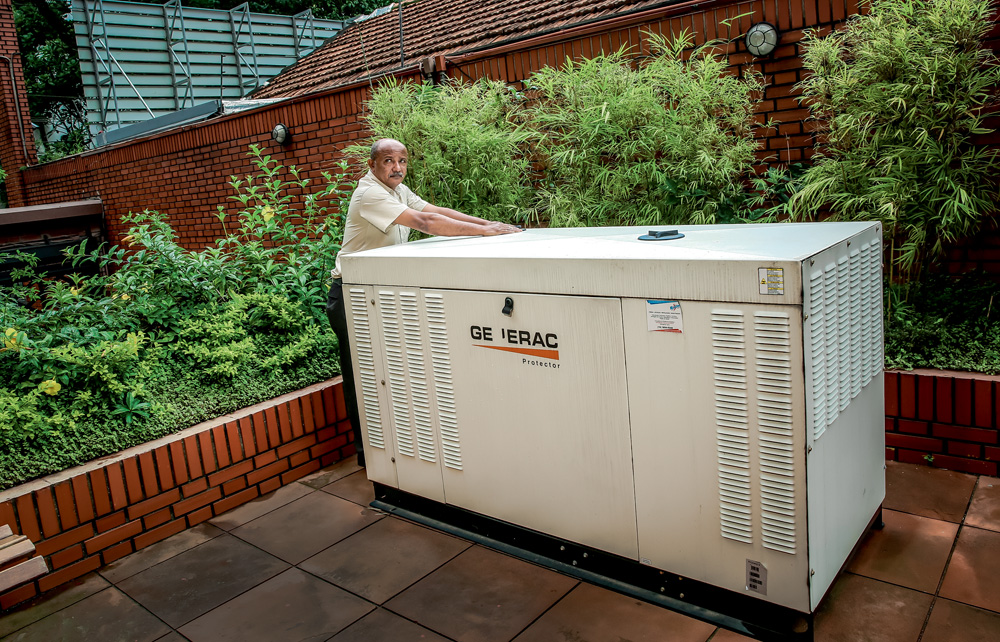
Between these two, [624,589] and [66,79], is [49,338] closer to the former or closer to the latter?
[624,589]

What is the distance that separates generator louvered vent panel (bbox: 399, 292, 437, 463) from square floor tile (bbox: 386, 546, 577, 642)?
0.51 meters

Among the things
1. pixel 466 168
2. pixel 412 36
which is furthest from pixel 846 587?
pixel 412 36

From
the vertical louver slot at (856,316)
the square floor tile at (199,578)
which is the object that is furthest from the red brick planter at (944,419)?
the square floor tile at (199,578)

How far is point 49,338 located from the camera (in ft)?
12.2

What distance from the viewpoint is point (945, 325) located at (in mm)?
3586

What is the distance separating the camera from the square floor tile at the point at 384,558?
2883 mm

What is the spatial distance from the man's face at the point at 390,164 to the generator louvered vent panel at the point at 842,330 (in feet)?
6.99

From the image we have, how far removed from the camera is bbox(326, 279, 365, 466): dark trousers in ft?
12.2

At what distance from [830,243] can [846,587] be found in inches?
48.8

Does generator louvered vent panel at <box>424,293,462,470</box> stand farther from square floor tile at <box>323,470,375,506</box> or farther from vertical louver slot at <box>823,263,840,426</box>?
vertical louver slot at <box>823,263,840,426</box>

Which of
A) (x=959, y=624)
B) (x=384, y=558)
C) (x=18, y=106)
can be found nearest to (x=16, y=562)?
(x=384, y=558)

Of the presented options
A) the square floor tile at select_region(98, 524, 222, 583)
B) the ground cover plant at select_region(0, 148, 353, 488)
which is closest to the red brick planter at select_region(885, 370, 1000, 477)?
the ground cover plant at select_region(0, 148, 353, 488)

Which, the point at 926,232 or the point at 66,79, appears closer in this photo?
the point at 926,232

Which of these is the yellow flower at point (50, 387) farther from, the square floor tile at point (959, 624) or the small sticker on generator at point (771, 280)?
the square floor tile at point (959, 624)
